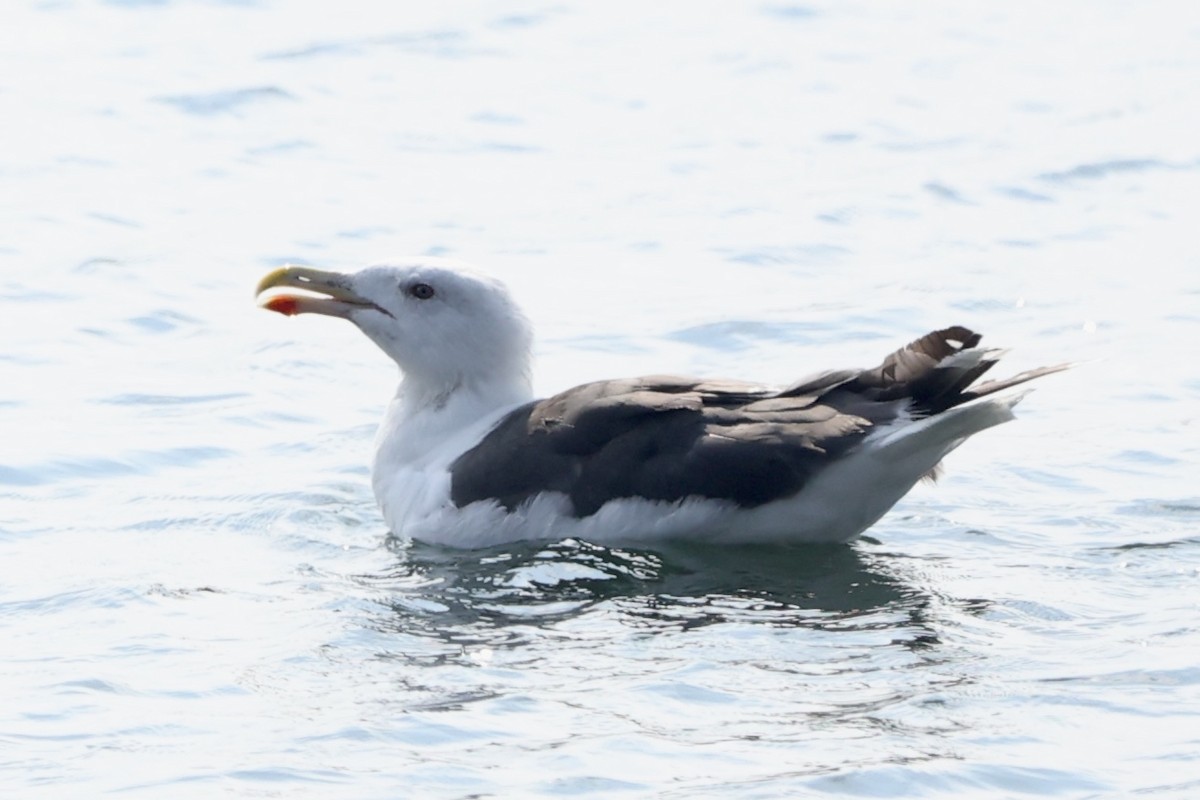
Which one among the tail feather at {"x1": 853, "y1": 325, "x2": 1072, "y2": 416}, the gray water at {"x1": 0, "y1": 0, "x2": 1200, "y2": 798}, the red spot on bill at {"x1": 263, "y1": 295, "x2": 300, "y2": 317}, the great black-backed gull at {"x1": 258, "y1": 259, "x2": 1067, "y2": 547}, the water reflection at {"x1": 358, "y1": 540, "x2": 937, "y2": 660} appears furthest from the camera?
the red spot on bill at {"x1": 263, "y1": 295, "x2": 300, "y2": 317}

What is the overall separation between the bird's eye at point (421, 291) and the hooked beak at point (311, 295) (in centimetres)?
15

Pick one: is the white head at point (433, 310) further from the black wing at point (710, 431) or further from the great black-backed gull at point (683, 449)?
the black wing at point (710, 431)

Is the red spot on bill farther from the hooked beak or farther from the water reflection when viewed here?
the water reflection

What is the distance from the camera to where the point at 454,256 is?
48.6ft

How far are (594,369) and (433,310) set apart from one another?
2600 millimetres

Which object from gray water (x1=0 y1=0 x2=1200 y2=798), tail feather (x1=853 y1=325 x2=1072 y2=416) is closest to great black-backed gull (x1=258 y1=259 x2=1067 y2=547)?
tail feather (x1=853 y1=325 x2=1072 y2=416)

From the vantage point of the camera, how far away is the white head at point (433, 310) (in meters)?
10.4

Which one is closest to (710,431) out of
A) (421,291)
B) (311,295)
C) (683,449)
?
→ (683,449)

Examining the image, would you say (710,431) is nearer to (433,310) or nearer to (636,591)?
(636,591)

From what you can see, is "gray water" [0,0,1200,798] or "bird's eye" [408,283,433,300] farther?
"bird's eye" [408,283,433,300]

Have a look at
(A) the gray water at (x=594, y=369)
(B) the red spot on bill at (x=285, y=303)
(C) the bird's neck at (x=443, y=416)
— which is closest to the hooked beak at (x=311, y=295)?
(B) the red spot on bill at (x=285, y=303)

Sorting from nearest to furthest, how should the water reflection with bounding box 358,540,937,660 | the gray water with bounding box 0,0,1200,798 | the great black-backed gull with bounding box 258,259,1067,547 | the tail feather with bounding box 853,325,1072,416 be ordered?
the gray water with bounding box 0,0,1200,798, the water reflection with bounding box 358,540,937,660, the tail feather with bounding box 853,325,1072,416, the great black-backed gull with bounding box 258,259,1067,547

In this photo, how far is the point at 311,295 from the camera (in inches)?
412

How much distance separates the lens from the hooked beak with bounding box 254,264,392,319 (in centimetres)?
1033
